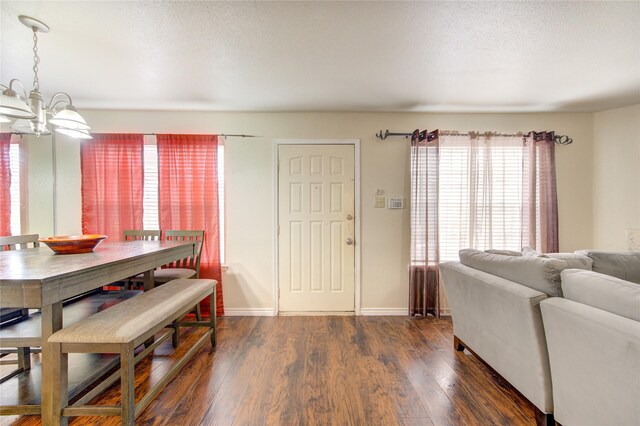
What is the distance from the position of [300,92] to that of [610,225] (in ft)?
12.4

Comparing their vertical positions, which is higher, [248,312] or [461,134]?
[461,134]

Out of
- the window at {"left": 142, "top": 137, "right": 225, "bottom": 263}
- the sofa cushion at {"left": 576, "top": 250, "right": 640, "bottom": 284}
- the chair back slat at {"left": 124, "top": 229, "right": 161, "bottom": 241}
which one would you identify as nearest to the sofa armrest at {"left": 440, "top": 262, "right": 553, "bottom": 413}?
the sofa cushion at {"left": 576, "top": 250, "right": 640, "bottom": 284}

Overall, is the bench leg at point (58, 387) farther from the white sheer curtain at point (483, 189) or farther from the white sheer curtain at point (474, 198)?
the white sheer curtain at point (483, 189)

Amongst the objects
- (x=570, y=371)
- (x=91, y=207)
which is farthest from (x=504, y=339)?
(x=91, y=207)

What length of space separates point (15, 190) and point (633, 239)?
22.4 ft

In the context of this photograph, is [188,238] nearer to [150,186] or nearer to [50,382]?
[150,186]

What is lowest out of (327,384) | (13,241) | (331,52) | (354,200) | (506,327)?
(327,384)

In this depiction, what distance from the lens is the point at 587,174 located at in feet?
9.82

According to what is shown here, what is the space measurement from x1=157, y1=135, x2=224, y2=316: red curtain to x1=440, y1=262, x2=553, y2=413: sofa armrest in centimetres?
246

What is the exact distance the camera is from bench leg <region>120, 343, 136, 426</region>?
1241 mm

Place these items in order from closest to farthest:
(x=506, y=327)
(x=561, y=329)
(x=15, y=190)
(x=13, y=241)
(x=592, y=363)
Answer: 1. (x=592, y=363)
2. (x=561, y=329)
3. (x=506, y=327)
4. (x=13, y=241)
5. (x=15, y=190)

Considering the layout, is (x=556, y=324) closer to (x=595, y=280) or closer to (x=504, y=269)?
(x=595, y=280)

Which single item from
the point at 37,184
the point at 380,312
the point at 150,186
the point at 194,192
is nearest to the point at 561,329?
the point at 380,312

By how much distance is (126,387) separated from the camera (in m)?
1.25
